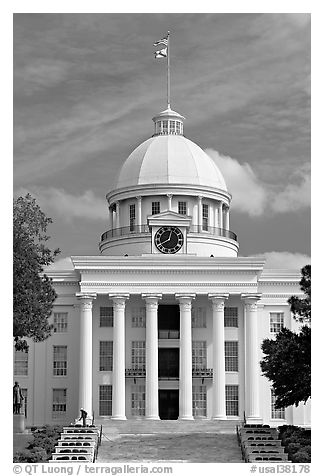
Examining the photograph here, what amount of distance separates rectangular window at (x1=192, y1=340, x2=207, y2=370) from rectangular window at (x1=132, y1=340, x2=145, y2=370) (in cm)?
337

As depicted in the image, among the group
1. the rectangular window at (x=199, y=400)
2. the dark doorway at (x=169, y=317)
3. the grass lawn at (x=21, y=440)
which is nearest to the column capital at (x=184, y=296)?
the dark doorway at (x=169, y=317)

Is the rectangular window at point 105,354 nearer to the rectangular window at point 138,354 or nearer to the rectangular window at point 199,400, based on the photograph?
the rectangular window at point 138,354

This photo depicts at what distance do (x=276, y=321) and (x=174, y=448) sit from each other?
19195 millimetres

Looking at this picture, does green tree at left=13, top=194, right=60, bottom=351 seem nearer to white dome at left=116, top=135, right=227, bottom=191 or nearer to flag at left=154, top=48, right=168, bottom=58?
flag at left=154, top=48, right=168, bottom=58

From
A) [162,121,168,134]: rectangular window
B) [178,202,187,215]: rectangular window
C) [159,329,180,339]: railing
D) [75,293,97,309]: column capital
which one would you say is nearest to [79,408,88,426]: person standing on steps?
[75,293,97,309]: column capital

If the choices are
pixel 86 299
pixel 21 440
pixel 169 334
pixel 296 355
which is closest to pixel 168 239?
pixel 169 334

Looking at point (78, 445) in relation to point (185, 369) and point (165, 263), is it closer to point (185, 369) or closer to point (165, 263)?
point (185, 369)

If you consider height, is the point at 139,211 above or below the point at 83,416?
above

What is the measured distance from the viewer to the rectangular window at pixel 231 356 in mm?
74750

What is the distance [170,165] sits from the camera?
8338cm

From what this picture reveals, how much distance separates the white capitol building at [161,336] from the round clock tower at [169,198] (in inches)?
36.2

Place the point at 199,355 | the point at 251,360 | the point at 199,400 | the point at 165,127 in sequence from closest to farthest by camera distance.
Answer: the point at 251,360 → the point at 199,400 → the point at 199,355 → the point at 165,127
